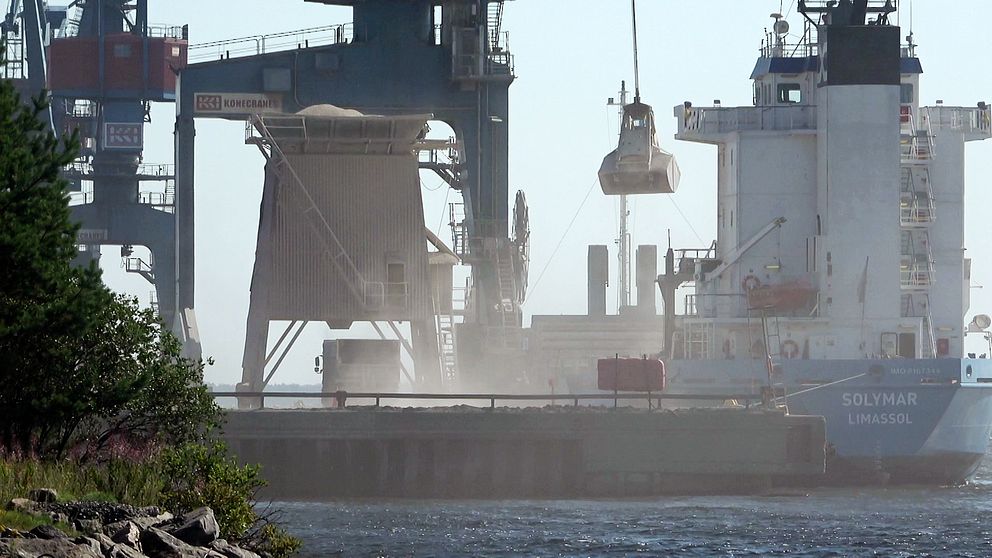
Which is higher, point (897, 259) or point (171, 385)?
point (897, 259)

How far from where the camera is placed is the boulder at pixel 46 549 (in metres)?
19.1

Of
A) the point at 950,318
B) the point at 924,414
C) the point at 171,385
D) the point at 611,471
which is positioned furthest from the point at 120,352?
the point at 950,318

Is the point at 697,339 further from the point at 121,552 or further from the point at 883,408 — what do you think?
the point at 121,552

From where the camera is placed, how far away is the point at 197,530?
22891 millimetres

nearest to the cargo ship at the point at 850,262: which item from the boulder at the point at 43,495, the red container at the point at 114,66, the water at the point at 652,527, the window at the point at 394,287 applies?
the water at the point at 652,527

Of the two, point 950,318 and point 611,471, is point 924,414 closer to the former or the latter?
point 950,318

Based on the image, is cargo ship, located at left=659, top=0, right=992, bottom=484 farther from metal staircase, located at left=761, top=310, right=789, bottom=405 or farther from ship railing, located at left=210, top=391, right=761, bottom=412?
ship railing, located at left=210, top=391, right=761, bottom=412

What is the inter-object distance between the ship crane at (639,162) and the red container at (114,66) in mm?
35750

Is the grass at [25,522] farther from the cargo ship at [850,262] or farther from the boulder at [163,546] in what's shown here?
the cargo ship at [850,262]

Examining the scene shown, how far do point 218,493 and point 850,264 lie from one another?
28.4 metres

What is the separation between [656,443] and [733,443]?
1730mm

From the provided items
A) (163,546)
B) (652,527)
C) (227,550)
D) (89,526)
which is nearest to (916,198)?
(652,527)

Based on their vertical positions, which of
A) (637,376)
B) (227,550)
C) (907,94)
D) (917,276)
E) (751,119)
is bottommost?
(227,550)

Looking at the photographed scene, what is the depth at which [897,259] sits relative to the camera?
5000cm
